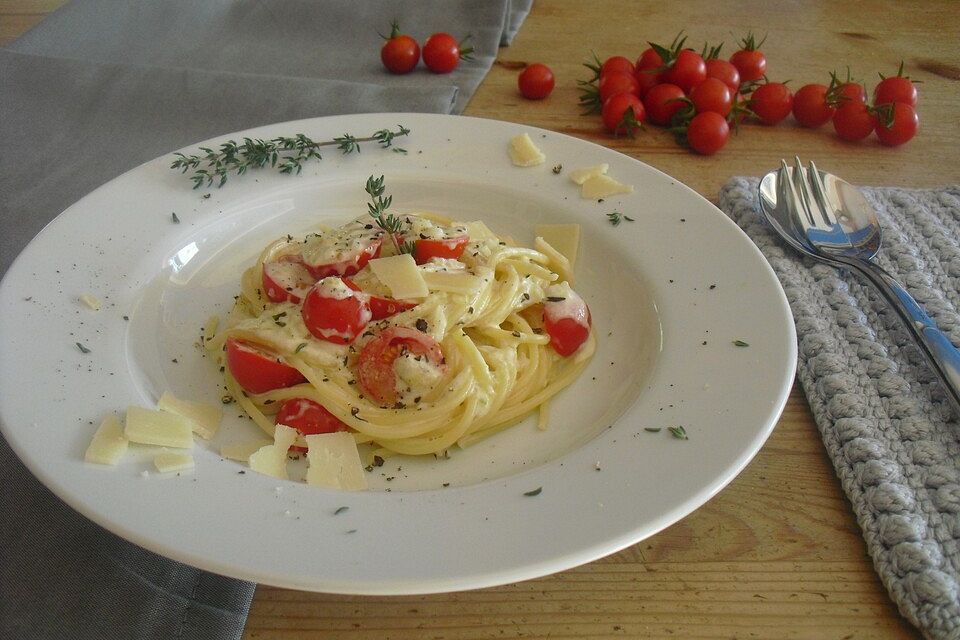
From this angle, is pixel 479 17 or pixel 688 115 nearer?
pixel 688 115

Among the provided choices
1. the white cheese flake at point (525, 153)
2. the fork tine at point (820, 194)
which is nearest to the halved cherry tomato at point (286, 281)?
the white cheese flake at point (525, 153)

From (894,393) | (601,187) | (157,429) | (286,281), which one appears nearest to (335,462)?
(157,429)

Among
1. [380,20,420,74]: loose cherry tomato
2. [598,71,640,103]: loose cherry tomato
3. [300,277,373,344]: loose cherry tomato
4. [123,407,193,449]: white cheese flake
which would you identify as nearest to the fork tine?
[598,71,640,103]: loose cherry tomato

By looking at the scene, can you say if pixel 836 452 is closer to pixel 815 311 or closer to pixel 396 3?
pixel 815 311

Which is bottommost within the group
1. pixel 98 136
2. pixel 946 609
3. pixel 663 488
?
pixel 98 136

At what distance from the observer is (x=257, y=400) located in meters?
2.29

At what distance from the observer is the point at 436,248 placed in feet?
8.01

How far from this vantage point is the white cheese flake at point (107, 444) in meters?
1.73

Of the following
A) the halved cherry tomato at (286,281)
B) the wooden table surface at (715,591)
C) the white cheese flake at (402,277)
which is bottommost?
the wooden table surface at (715,591)

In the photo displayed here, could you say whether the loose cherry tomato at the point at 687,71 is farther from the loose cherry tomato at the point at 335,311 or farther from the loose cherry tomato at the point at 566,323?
the loose cherry tomato at the point at 335,311

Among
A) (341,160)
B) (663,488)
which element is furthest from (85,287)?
(663,488)

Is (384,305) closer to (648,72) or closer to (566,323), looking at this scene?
(566,323)

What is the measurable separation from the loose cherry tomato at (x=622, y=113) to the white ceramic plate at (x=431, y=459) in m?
0.86

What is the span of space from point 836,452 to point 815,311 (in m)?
0.60
